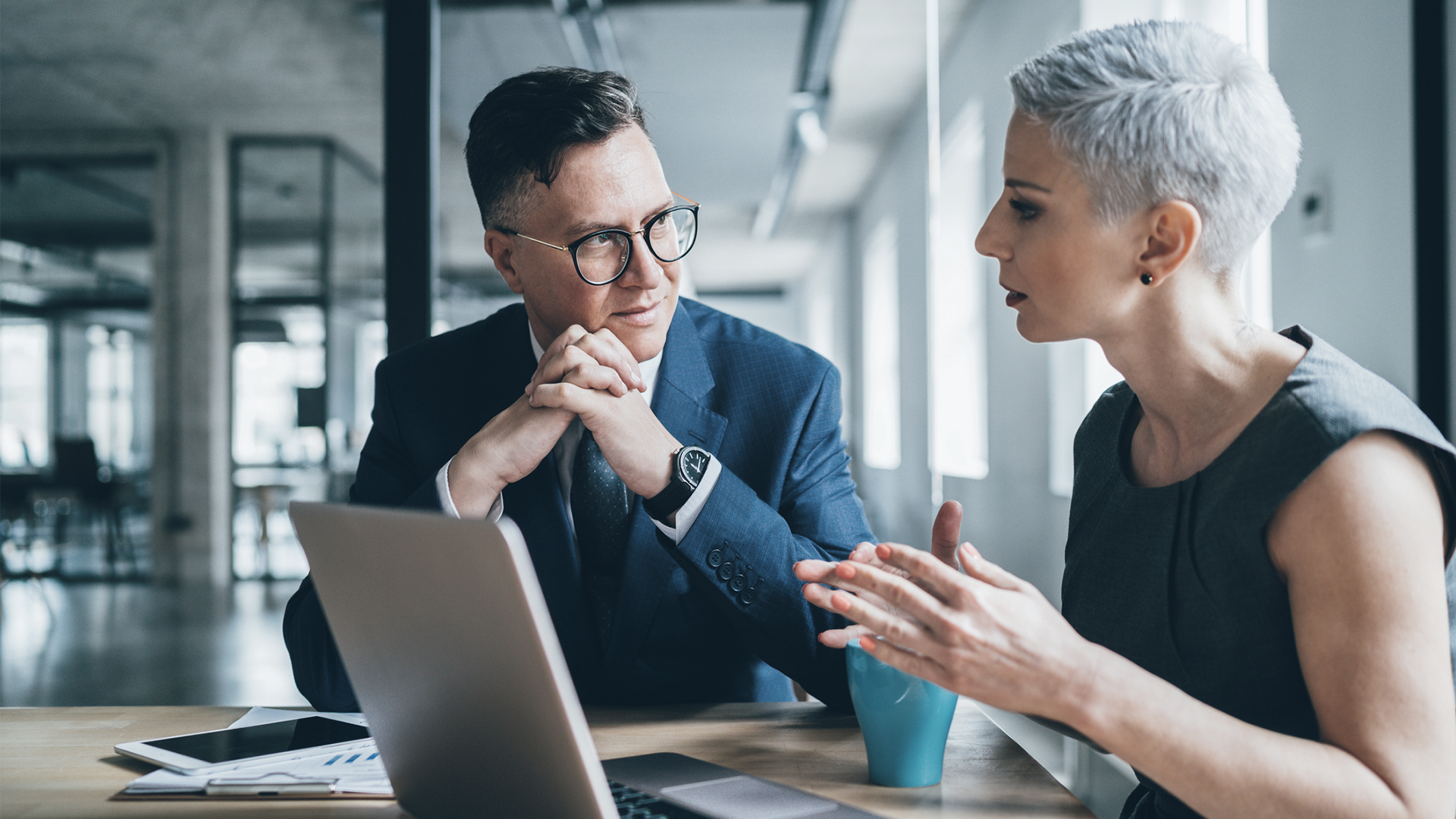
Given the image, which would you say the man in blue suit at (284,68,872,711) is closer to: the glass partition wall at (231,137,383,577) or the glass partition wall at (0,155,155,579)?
the glass partition wall at (231,137,383,577)

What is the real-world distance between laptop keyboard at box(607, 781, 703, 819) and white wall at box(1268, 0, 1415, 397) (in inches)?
69.7

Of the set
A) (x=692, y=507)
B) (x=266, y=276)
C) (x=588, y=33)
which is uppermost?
(x=588, y=33)

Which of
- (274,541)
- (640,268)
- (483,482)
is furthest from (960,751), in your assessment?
(274,541)

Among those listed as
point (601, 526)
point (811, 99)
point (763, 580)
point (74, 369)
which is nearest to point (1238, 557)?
point (763, 580)

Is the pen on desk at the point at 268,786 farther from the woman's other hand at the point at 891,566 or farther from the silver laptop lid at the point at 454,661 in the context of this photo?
the woman's other hand at the point at 891,566

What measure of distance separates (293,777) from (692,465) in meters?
0.55

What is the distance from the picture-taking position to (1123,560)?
43.1 inches

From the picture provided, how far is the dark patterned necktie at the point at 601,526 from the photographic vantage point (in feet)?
4.53

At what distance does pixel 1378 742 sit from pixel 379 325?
1997mm

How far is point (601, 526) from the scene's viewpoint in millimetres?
1383

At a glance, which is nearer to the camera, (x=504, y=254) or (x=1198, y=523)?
(x=1198, y=523)

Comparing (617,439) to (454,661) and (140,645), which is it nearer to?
(454,661)

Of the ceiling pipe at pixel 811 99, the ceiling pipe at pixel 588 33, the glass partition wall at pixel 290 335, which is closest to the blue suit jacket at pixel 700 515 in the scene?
the ceiling pipe at pixel 588 33

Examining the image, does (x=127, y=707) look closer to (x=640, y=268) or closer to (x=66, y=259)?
(x=640, y=268)
